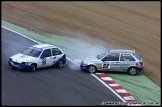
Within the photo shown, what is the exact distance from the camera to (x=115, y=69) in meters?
24.9

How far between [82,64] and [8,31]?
327 inches

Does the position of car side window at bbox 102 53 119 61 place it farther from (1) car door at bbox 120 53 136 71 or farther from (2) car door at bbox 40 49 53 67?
(2) car door at bbox 40 49 53 67

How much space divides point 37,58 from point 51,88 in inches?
121

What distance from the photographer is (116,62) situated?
24.9 m

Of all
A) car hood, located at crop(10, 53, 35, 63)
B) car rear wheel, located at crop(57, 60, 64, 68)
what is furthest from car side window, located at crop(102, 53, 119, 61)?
car hood, located at crop(10, 53, 35, 63)

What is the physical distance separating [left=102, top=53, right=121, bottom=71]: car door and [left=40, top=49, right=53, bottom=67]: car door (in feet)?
10.7

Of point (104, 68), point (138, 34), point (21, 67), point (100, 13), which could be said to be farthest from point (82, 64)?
point (100, 13)

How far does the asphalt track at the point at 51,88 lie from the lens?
1980 centimetres

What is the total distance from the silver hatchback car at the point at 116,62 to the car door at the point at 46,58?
1946 millimetres

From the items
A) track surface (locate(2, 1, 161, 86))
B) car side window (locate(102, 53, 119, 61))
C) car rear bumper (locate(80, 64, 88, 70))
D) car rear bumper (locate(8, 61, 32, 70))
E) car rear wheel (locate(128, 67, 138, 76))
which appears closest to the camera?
car rear bumper (locate(8, 61, 32, 70))

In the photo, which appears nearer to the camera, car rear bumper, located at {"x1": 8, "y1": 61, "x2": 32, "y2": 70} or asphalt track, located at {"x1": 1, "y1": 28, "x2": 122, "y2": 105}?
asphalt track, located at {"x1": 1, "y1": 28, "x2": 122, "y2": 105}

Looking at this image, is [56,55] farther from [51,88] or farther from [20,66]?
[51,88]

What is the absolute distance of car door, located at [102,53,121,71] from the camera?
24.8 metres

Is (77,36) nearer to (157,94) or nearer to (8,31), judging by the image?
(8,31)
